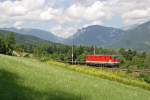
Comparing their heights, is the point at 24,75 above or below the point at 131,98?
above

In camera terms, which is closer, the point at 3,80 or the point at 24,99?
the point at 24,99

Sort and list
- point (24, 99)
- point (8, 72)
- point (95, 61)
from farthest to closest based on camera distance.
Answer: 1. point (95, 61)
2. point (8, 72)
3. point (24, 99)

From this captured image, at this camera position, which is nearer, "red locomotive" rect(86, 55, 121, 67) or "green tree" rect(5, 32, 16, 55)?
"red locomotive" rect(86, 55, 121, 67)

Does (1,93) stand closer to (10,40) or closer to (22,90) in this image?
(22,90)

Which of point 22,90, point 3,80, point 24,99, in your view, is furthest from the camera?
point 3,80

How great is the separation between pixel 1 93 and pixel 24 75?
14.4 feet

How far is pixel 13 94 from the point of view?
1255 cm

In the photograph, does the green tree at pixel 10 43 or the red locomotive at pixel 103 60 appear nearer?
the red locomotive at pixel 103 60

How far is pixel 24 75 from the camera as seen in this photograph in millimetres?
16750

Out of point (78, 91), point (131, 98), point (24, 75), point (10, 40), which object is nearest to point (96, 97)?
point (78, 91)

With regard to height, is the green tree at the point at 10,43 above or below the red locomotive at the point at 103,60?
above

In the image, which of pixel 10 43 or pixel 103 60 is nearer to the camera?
pixel 103 60

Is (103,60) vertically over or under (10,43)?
under

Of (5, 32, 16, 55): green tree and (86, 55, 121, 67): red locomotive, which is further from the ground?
(5, 32, 16, 55): green tree
